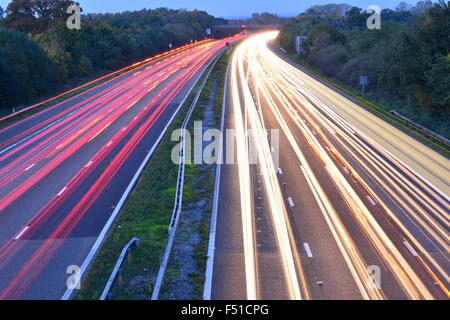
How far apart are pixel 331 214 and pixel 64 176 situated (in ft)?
36.4

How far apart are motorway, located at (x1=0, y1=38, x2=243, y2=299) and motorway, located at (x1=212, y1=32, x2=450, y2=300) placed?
13.3 feet

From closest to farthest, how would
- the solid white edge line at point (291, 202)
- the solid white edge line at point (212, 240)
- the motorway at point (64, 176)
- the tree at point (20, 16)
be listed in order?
1. the solid white edge line at point (212, 240)
2. the motorway at point (64, 176)
3. the solid white edge line at point (291, 202)
4. the tree at point (20, 16)

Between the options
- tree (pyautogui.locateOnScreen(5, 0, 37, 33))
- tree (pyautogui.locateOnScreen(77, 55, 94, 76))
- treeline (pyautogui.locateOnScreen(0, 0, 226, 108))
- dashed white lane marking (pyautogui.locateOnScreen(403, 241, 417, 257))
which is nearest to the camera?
dashed white lane marking (pyautogui.locateOnScreen(403, 241, 417, 257))

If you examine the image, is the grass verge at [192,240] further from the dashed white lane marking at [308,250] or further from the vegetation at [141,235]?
the dashed white lane marking at [308,250]

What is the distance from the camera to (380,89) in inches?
1795

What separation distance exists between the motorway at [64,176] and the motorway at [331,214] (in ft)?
13.3

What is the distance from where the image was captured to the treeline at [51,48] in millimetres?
44406

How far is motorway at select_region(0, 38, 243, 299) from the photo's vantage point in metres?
13.7

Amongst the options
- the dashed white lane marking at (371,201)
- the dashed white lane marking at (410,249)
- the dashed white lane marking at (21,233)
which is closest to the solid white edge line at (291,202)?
the dashed white lane marking at (371,201)

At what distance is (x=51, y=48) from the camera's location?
202 feet

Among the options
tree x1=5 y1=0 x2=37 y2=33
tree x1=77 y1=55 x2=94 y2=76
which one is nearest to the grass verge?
tree x1=77 y1=55 x2=94 y2=76

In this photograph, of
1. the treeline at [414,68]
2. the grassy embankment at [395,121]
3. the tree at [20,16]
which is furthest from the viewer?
the tree at [20,16]

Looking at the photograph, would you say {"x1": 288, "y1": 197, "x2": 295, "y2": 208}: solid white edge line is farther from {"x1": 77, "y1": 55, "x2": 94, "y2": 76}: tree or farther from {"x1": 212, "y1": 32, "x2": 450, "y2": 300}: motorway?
{"x1": 77, "y1": 55, "x2": 94, "y2": 76}: tree
